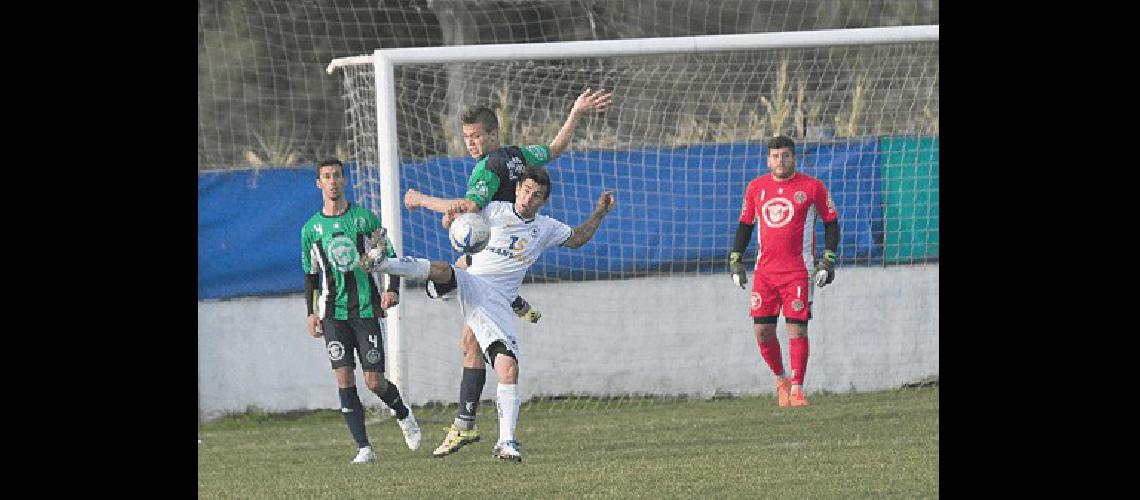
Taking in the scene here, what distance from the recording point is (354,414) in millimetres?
9250

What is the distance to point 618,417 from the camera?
37.5 ft

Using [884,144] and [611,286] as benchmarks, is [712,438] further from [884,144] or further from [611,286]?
[884,144]

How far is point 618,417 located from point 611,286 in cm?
149

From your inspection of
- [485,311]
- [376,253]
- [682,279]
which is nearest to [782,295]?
[682,279]

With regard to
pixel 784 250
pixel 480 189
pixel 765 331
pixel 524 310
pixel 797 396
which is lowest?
pixel 797 396

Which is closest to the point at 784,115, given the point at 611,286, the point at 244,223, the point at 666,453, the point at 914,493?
the point at 611,286

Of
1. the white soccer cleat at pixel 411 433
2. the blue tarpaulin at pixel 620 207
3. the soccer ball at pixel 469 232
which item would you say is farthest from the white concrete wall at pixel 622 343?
the soccer ball at pixel 469 232

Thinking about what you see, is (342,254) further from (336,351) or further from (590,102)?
(590,102)

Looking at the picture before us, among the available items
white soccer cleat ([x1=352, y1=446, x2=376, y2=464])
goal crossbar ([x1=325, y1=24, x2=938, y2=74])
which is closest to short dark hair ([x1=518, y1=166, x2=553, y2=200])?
white soccer cleat ([x1=352, y1=446, x2=376, y2=464])

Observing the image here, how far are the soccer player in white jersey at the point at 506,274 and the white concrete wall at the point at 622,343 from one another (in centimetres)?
359

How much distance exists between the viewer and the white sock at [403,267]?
834 centimetres

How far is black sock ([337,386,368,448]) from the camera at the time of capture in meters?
9.23

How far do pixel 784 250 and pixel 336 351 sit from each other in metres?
3.42

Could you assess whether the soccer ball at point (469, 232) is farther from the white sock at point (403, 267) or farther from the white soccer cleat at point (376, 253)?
the white soccer cleat at point (376, 253)
